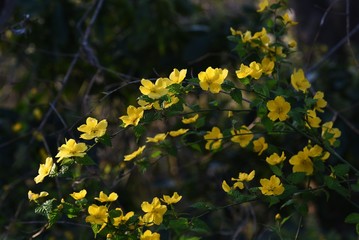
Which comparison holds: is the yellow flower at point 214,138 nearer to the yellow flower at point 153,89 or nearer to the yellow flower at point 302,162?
the yellow flower at point 302,162

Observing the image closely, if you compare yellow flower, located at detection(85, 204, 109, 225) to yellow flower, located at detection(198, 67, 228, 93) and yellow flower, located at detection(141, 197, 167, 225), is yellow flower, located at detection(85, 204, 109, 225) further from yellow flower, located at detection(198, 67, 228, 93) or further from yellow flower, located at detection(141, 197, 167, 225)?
yellow flower, located at detection(198, 67, 228, 93)

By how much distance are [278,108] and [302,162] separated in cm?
20

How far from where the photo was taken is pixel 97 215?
4.62 feet

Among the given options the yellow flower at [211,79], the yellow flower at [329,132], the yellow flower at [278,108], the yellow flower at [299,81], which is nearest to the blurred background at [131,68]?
the yellow flower at [329,132]

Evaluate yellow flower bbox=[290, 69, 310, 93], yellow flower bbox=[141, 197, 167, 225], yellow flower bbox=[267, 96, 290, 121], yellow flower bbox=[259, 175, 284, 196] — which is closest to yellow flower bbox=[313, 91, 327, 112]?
yellow flower bbox=[290, 69, 310, 93]

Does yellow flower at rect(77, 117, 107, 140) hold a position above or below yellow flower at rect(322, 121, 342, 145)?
above

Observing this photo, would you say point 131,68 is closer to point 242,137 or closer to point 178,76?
point 242,137

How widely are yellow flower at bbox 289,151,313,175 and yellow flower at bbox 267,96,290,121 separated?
147 millimetres

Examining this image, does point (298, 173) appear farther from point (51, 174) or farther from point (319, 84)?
point (319, 84)

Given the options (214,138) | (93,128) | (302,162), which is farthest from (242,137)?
(93,128)

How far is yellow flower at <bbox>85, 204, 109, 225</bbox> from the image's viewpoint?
1402 millimetres

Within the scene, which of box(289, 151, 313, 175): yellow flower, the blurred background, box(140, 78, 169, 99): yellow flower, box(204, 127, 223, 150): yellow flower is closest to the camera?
box(140, 78, 169, 99): yellow flower

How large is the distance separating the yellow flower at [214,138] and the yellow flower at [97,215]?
391mm

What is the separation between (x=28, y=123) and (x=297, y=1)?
1708mm
